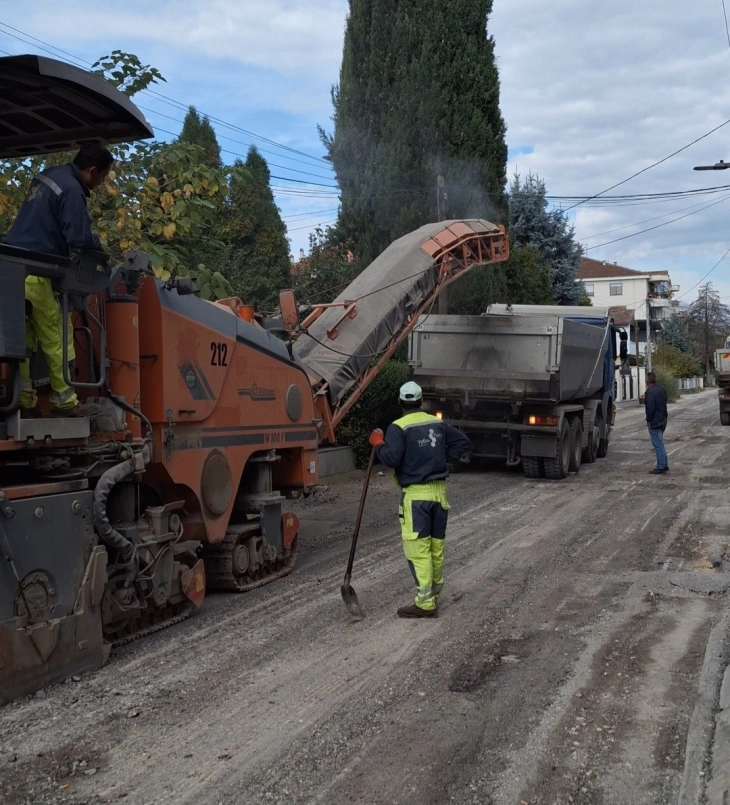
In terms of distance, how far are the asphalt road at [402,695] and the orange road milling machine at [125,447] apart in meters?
0.31

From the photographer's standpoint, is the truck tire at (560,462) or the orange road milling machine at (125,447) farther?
the truck tire at (560,462)

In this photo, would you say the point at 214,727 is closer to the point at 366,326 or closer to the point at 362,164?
the point at 366,326

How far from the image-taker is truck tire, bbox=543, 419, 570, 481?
49.7 ft

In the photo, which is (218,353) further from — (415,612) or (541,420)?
(541,420)

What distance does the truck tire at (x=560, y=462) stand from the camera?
15.2 metres

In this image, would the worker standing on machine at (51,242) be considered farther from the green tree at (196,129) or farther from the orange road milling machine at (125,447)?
the green tree at (196,129)

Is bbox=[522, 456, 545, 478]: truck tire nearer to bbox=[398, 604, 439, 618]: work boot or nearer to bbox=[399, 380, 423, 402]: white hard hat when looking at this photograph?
bbox=[399, 380, 423, 402]: white hard hat

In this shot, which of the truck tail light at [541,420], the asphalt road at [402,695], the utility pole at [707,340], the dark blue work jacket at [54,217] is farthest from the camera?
the utility pole at [707,340]

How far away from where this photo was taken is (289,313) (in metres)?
8.76

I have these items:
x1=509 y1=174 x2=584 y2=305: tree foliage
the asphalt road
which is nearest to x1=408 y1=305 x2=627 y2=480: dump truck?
the asphalt road

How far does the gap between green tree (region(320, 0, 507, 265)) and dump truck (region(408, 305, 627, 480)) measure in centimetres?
648

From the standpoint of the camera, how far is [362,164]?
73.1ft

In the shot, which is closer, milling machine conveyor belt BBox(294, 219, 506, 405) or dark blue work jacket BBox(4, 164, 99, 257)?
dark blue work jacket BBox(4, 164, 99, 257)

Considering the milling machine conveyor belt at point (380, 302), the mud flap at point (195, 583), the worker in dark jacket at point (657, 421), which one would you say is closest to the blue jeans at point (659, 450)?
the worker in dark jacket at point (657, 421)
